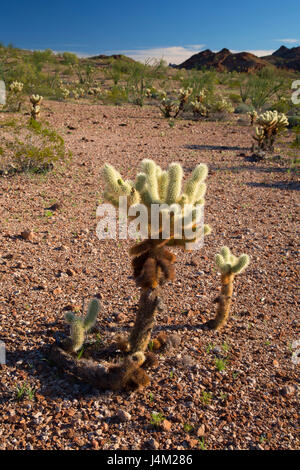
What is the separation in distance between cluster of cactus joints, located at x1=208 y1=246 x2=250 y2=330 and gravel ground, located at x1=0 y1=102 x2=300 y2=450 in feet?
0.46

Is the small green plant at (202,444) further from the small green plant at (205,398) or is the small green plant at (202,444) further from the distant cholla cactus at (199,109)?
the distant cholla cactus at (199,109)

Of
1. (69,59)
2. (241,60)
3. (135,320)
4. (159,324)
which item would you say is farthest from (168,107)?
(241,60)

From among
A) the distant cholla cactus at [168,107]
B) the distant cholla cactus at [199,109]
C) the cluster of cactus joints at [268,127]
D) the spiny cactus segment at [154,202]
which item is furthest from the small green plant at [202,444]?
the distant cholla cactus at [199,109]

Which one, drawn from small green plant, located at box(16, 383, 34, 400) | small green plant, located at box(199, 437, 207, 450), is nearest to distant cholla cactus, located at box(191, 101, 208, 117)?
small green plant, located at box(16, 383, 34, 400)

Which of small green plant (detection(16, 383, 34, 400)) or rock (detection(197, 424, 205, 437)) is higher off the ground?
small green plant (detection(16, 383, 34, 400))

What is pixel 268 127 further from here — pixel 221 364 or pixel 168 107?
pixel 221 364

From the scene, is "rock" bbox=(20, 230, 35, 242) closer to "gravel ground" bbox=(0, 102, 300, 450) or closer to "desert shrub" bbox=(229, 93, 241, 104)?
"gravel ground" bbox=(0, 102, 300, 450)

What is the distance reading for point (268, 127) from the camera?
10945 mm

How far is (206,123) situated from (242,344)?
547 inches

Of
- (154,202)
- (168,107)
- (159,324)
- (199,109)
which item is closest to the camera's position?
(154,202)

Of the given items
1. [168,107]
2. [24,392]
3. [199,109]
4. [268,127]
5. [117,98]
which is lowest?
[24,392]

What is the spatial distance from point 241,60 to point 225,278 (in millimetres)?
80746

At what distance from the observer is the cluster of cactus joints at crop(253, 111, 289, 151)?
35.4ft
